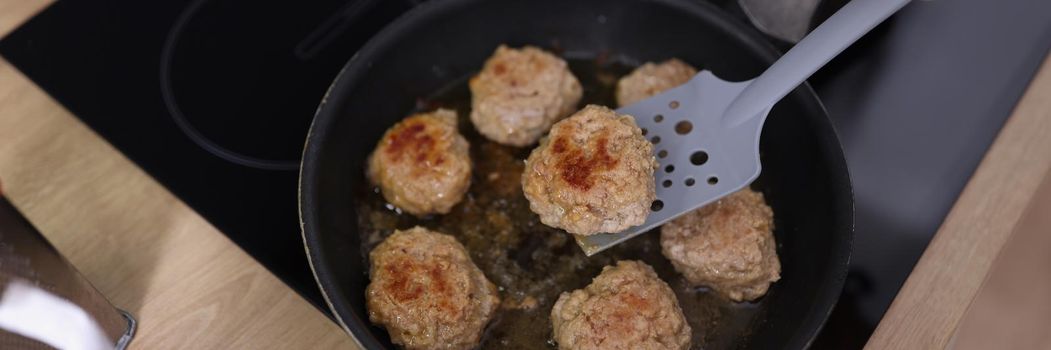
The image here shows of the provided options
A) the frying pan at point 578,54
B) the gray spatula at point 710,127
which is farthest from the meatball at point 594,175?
the frying pan at point 578,54

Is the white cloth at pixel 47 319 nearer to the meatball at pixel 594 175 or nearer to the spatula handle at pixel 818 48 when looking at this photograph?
the meatball at pixel 594 175

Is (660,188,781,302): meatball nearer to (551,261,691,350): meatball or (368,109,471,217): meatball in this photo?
(551,261,691,350): meatball

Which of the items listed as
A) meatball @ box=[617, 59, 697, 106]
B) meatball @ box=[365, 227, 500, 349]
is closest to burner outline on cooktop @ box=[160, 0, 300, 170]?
meatball @ box=[365, 227, 500, 349]

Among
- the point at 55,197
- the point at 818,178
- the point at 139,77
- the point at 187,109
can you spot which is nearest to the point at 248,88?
the point at 187,109

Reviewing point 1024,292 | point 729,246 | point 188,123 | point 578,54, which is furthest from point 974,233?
point 188,123

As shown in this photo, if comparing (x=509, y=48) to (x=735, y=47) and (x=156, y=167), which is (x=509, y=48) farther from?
(x=156, y=167)
